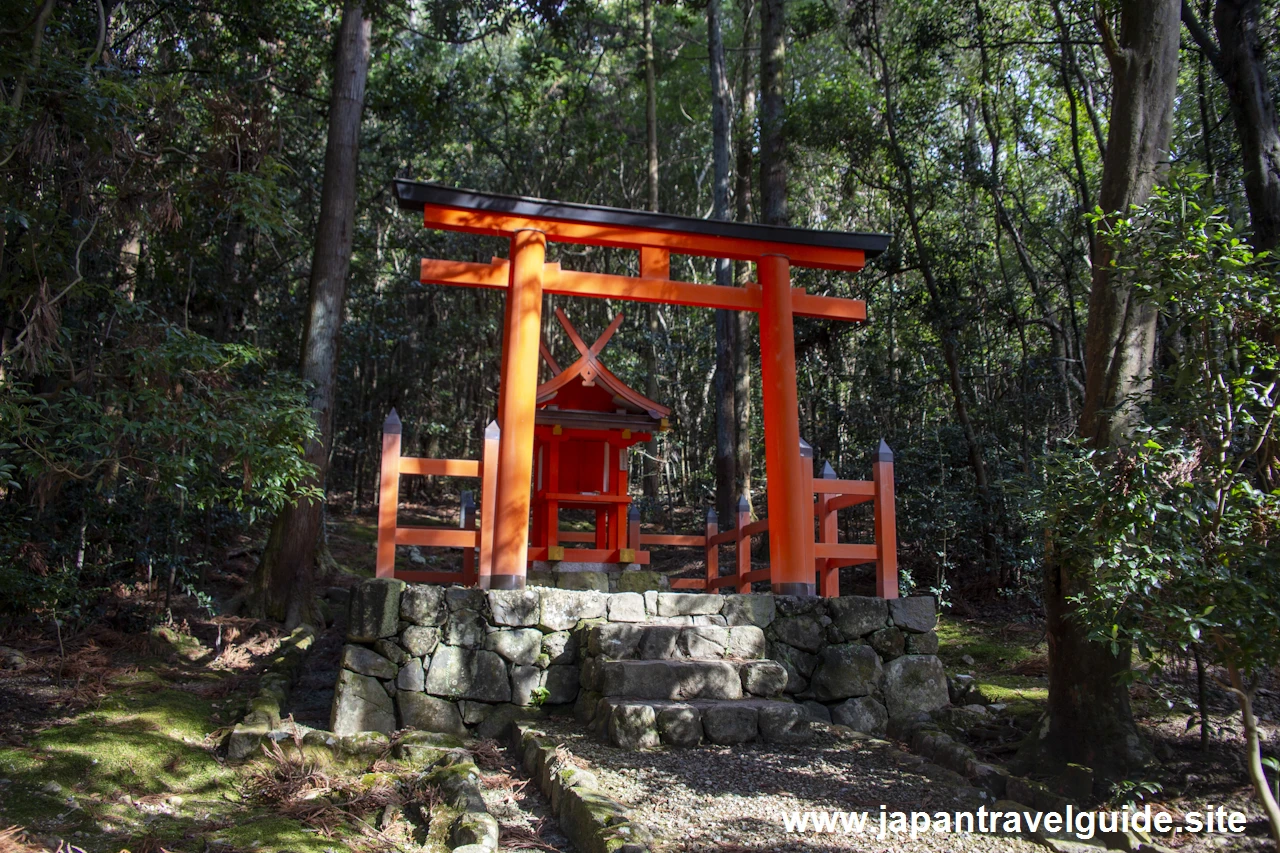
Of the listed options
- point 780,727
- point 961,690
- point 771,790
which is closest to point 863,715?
point 961,690

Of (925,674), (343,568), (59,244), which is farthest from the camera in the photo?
(343,568)

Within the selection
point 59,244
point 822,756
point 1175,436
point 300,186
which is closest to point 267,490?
point 59,244

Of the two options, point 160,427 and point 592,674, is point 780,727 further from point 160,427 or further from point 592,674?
point 160,427

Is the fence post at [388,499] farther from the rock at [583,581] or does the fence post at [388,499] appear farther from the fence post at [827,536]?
the fence post at [827,536]

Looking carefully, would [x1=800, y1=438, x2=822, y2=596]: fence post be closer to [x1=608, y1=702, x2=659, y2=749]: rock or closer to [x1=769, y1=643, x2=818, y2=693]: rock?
[x1=769, y1=643, x2=818, y2=693]: rock

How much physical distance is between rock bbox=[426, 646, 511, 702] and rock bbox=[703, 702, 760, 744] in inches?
56.3

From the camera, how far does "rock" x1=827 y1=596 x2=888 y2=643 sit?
576 centimetres

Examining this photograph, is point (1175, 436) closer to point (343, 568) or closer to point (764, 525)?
point (764, 525)

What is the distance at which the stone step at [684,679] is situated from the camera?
189 inches

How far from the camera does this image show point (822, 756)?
14.4 ft

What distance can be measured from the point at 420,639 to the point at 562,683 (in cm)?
94

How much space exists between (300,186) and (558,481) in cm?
667

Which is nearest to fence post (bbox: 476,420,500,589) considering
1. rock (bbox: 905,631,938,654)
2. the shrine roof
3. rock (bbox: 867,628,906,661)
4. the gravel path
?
the gravel path

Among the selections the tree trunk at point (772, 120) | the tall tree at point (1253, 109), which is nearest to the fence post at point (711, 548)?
the tree trunk at point (772, 120)
